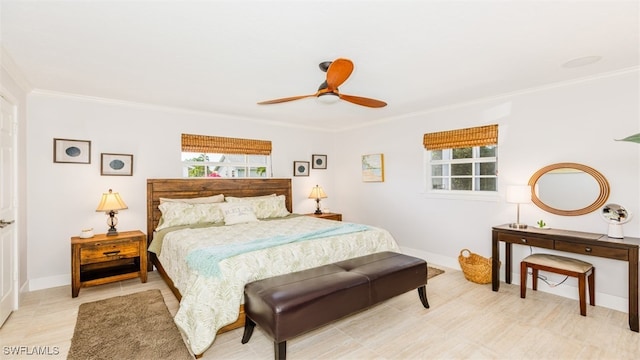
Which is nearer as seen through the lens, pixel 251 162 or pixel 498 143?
pixel 498 143

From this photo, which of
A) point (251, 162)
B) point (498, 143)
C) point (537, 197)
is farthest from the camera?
point (251, 162)

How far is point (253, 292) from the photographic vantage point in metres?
2.27

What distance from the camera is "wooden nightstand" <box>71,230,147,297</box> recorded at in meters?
3.31

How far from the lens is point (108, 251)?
11.5ft

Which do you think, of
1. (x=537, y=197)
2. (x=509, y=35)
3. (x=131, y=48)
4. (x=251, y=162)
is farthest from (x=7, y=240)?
(x=537, y=197)

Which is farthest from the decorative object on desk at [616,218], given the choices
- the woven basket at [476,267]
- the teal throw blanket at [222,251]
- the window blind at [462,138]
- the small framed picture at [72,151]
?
the small framed picture at [72,151]

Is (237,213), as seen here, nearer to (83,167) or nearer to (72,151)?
(83,167)

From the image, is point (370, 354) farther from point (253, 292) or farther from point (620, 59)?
point (620, 59)

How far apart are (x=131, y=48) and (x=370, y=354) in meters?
2.99

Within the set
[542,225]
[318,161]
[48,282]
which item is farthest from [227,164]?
[542,225]

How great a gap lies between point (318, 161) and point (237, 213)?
238 cm

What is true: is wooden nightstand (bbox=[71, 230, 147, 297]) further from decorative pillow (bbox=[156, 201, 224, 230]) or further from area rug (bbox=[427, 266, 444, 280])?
area rug (bbox=[427, 266, 444, 280])

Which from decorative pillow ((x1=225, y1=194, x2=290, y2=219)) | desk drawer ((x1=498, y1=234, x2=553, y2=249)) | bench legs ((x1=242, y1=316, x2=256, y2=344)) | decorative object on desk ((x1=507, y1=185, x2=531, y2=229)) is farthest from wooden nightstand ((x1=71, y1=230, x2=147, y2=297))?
decorative object on desk ((x1=507, y1=185, x2=531, y2=229))

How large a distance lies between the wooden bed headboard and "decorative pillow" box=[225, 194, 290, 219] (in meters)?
0.22
